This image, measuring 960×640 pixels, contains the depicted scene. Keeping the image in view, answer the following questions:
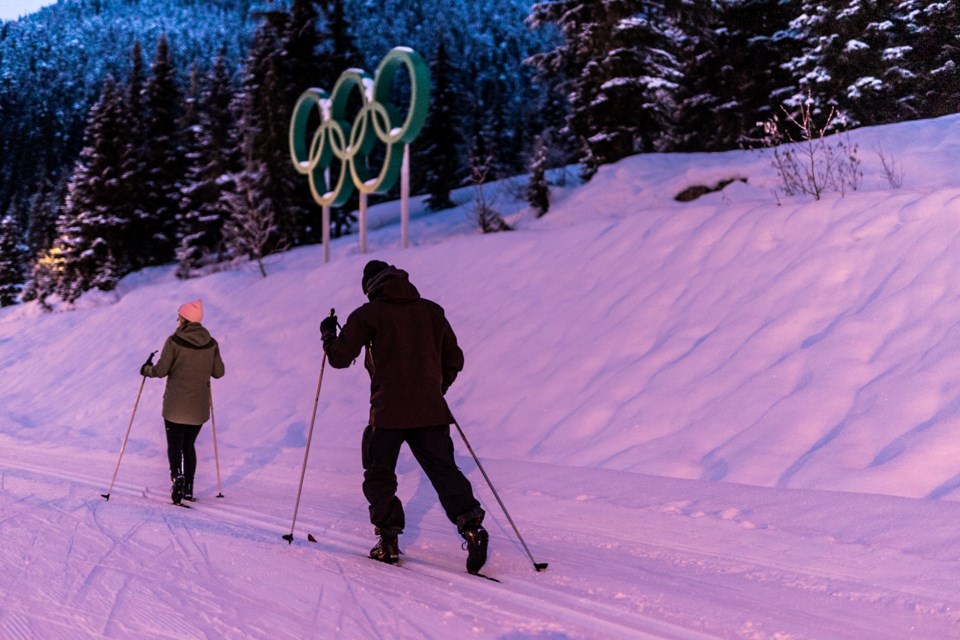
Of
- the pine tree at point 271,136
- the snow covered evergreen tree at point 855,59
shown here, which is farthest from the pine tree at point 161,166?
the snow covered evergreen tree at point 855,59

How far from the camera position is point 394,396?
175 inches

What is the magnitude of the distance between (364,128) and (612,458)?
586 inches

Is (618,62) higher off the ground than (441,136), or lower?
higher

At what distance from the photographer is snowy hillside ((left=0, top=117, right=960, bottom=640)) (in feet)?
11.9

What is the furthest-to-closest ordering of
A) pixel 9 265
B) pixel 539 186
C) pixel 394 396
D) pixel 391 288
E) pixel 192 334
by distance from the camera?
pixel 9 265
pixel 539 186
pixel 192 334
pixel 391 288
pixel 394 396

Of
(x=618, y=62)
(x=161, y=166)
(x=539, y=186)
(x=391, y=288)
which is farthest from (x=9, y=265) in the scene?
(x=391, y=288)

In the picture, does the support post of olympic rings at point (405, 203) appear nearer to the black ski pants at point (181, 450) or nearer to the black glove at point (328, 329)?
the black ski pants at point (181, 450)

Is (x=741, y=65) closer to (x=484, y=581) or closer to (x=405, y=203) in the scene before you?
(x=405, y=203)

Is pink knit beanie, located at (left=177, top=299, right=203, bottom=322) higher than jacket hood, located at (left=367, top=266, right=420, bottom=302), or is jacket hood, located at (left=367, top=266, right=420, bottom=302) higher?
jacket hood, located at (left=367, top=266, right=420, bottom=302)

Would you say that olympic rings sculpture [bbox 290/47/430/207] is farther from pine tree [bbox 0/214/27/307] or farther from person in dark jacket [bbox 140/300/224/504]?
pine tree [bbox 0/214/27/307]

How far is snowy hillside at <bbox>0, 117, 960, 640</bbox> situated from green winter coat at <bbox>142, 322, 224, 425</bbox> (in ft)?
2.70

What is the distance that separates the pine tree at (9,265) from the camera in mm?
50188

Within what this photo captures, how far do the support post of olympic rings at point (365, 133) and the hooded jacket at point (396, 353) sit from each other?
13.5 m

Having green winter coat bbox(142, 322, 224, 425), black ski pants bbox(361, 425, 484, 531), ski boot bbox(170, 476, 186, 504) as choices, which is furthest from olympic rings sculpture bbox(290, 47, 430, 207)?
black ski pants bbox(361, 425, 484, 531)
